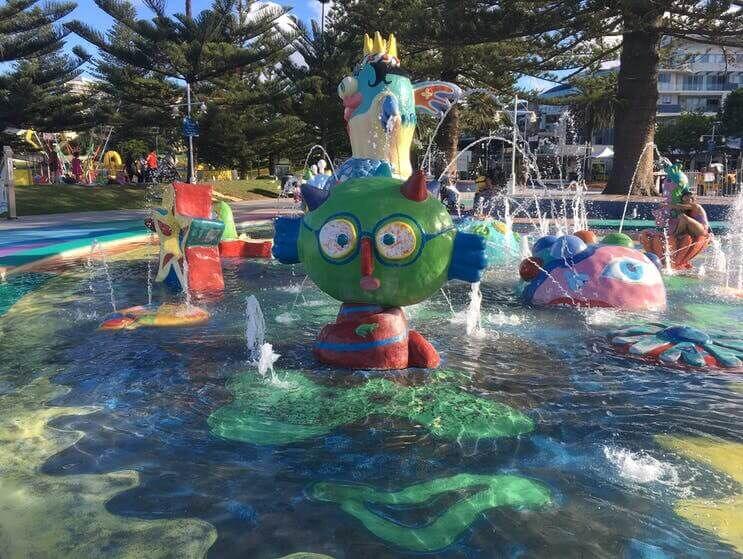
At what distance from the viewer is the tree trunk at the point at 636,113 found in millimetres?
16344

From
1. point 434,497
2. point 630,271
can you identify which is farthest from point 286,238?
point 630,271

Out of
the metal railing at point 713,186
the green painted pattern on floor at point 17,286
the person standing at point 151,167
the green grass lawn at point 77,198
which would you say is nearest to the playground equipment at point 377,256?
the green painted pattern on floor at point 17,286

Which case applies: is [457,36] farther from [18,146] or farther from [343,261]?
[18,146]

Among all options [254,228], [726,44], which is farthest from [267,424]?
[726,44]

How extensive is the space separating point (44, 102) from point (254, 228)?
14.4 meters

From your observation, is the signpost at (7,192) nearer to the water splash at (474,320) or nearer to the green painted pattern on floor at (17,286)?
the green painted pattern on floor at (17,286)

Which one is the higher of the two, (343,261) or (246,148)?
(246,148)

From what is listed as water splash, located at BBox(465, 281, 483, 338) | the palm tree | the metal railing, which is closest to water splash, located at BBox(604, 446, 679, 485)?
water splash, located at BBox(465, 281, 483, 338)

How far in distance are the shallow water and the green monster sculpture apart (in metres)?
0.21

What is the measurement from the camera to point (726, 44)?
51.8 feet

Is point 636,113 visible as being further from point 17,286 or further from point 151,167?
point 151,167

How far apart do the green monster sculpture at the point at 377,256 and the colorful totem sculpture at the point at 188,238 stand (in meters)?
2.74

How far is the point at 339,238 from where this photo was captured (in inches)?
147

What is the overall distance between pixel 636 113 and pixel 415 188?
15.0 metres
